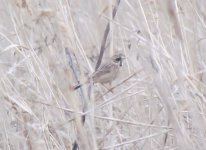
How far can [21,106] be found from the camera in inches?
60.3

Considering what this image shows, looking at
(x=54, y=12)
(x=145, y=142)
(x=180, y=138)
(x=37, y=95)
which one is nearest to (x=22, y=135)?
(x=37, y=95)

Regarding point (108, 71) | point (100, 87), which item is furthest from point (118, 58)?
point (100, 87)

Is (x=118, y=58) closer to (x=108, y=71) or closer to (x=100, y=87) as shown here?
(x=108, y=71)

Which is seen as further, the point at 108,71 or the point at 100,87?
the point at 100,87

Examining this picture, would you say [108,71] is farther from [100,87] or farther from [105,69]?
[100,87]

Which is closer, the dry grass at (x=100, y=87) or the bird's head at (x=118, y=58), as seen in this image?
the dry grass at (x=100, y=87)

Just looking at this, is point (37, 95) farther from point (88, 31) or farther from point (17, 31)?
point (88, 31)

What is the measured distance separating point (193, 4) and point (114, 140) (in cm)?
50

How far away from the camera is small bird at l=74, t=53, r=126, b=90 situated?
64.1 inches

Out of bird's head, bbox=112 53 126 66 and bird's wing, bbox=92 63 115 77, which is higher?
bird's head, bbox=112 53 126 66

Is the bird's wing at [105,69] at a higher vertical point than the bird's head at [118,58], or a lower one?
lower

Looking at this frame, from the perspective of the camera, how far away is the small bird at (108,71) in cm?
163

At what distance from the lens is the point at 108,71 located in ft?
5.47

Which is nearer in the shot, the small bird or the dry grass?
the dry grass
